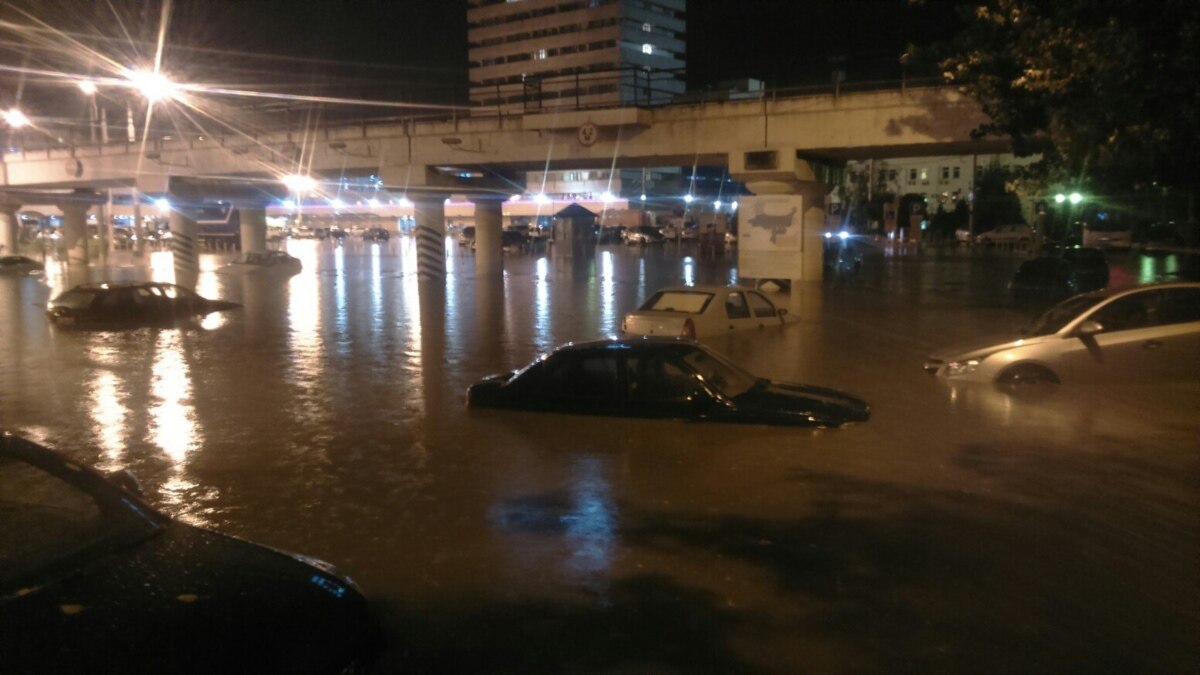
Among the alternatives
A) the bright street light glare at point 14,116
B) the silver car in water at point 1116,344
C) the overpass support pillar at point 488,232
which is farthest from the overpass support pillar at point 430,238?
the silver car in water at point 1116,344

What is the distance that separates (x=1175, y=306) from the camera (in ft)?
38.1

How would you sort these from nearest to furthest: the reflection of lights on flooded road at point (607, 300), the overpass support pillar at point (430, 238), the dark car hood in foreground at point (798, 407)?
the dark car hood in foreground at point (798, 407), the reflection of lights on flooded road at point (607, 300), the overpass support pillar at point (430, 238)

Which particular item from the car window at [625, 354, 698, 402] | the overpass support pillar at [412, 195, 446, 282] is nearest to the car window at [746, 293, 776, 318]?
the car window at [625, 354, 698, 402]

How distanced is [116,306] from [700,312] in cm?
1389

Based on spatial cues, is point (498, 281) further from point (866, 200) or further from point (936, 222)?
point (866, 200)

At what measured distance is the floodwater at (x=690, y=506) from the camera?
16.4 ft

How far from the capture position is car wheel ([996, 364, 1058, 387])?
11.8 m

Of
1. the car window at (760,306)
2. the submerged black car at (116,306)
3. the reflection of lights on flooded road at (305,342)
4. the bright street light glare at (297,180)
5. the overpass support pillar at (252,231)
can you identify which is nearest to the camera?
the reflection of lights on flooded road at (305,342)

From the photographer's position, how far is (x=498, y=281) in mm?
35688

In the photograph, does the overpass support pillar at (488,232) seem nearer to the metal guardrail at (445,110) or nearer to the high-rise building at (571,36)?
the metal guardrail at (445,110)

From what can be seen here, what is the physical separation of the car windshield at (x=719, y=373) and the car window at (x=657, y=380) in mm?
156

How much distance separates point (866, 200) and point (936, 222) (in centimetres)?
1194

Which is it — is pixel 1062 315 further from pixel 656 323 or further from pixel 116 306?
pixel 116 306

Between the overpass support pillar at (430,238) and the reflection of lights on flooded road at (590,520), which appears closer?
the reflection of lights on flooded road at (590,520)
